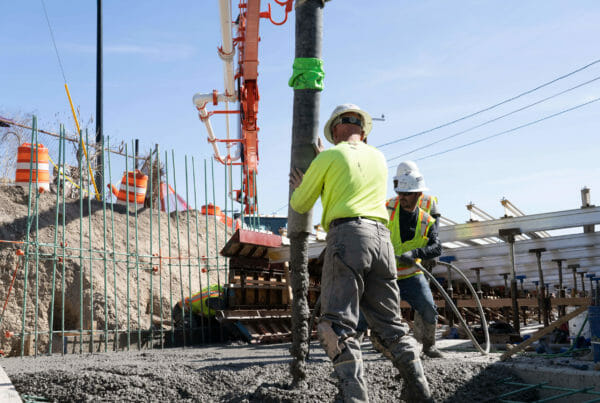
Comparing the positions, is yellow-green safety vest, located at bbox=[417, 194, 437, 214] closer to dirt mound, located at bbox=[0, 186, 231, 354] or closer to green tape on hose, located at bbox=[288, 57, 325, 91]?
green tape on hose, located at bbox=[288, 57, 325, 91]

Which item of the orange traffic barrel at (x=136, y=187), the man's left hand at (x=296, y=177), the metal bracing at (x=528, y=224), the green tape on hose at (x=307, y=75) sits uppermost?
the orange traffic barrel at (x=136, y=187)

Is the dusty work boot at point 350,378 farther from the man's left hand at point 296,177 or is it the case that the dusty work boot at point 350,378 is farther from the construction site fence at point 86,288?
the construction site fence at point 86,288

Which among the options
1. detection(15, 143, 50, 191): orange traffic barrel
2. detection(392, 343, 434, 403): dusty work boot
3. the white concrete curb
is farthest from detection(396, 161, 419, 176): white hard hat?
detection(15, 143, 50, 191): orange traffic barrel

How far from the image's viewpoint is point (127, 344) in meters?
9.60

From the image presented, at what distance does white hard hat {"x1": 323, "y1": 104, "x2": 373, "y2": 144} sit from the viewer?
4.03 meters

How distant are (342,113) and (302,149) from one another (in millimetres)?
470

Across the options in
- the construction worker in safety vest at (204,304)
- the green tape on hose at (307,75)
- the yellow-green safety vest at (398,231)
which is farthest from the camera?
the construction worker in safety vest at (204,304)

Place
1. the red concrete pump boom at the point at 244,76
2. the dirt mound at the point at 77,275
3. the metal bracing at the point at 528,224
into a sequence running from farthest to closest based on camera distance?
the red concrete pump boom at the point at 244,76 < the dirt mound at the point at 77,275 < the metal bracing at the point at 528,224

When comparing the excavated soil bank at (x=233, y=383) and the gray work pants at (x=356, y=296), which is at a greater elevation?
the gray work pants at (x=356, y=296)

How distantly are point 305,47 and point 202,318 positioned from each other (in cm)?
735

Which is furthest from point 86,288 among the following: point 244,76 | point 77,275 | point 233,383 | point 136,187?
point 244,76

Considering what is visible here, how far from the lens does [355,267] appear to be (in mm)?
3383

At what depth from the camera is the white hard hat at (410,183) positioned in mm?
5598

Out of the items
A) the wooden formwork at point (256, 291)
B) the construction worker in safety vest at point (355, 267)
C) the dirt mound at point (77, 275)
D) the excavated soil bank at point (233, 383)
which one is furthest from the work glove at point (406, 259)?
the dirt mound at point (77, 275)
